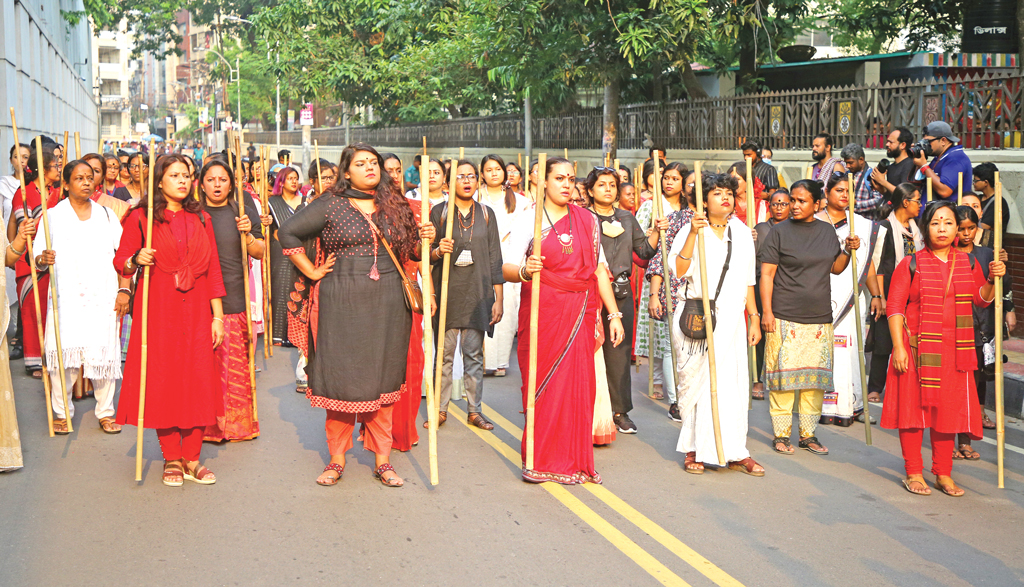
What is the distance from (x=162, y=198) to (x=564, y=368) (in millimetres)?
2572

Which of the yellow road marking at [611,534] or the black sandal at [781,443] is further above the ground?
the black sandal at [781,443]

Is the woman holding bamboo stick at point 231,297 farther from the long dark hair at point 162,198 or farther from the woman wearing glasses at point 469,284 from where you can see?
the woman wearing glasses at point 469,284

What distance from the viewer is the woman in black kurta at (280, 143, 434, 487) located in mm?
6266

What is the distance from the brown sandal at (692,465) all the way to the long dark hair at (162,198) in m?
3.36

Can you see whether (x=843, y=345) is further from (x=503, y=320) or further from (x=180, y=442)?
(x=180, y=442)

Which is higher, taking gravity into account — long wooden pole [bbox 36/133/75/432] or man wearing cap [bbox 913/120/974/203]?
man wearing cap [bbox 913/120/974/203]

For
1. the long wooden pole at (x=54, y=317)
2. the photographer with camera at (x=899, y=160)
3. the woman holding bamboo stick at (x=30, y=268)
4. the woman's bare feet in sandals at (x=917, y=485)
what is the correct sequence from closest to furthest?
the woman's bare feet in sandals at (x=917, y=485) → the long wooden pole at (x=54, y=317) → the woman holding bamboo stick at (x=30, y=268) → the photographer with camera at (x=899, y=160)

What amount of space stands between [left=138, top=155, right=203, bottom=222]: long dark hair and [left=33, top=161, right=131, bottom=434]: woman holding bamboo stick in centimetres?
159

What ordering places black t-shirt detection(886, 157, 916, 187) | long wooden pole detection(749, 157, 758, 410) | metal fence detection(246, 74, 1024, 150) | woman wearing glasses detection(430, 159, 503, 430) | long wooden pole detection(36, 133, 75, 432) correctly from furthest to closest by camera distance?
1. metal fence detection(246, 74, 1024, 150)
2. black t-shirt detection(886, 157, 916, 187)
3. woman wearing glasses detection(430, 159, 503, 430)
4. long wooden pole detection(36, 133, 75, 432)
5. long wooden pole detection(749, 157, 758, 410)

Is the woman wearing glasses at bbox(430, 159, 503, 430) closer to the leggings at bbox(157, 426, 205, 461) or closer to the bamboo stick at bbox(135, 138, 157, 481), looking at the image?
the leggings at bbox(157, 426, 205, 461)

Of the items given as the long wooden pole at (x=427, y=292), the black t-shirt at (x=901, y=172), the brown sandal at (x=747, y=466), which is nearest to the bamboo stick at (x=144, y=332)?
the long wooden pole at (x=427, y=292)

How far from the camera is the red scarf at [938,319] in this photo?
6.41 metres

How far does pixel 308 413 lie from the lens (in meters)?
8.55

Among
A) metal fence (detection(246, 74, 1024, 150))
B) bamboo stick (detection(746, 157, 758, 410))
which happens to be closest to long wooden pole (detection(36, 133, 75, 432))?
bamboo stick (detection(746, 157, 758, 410))
